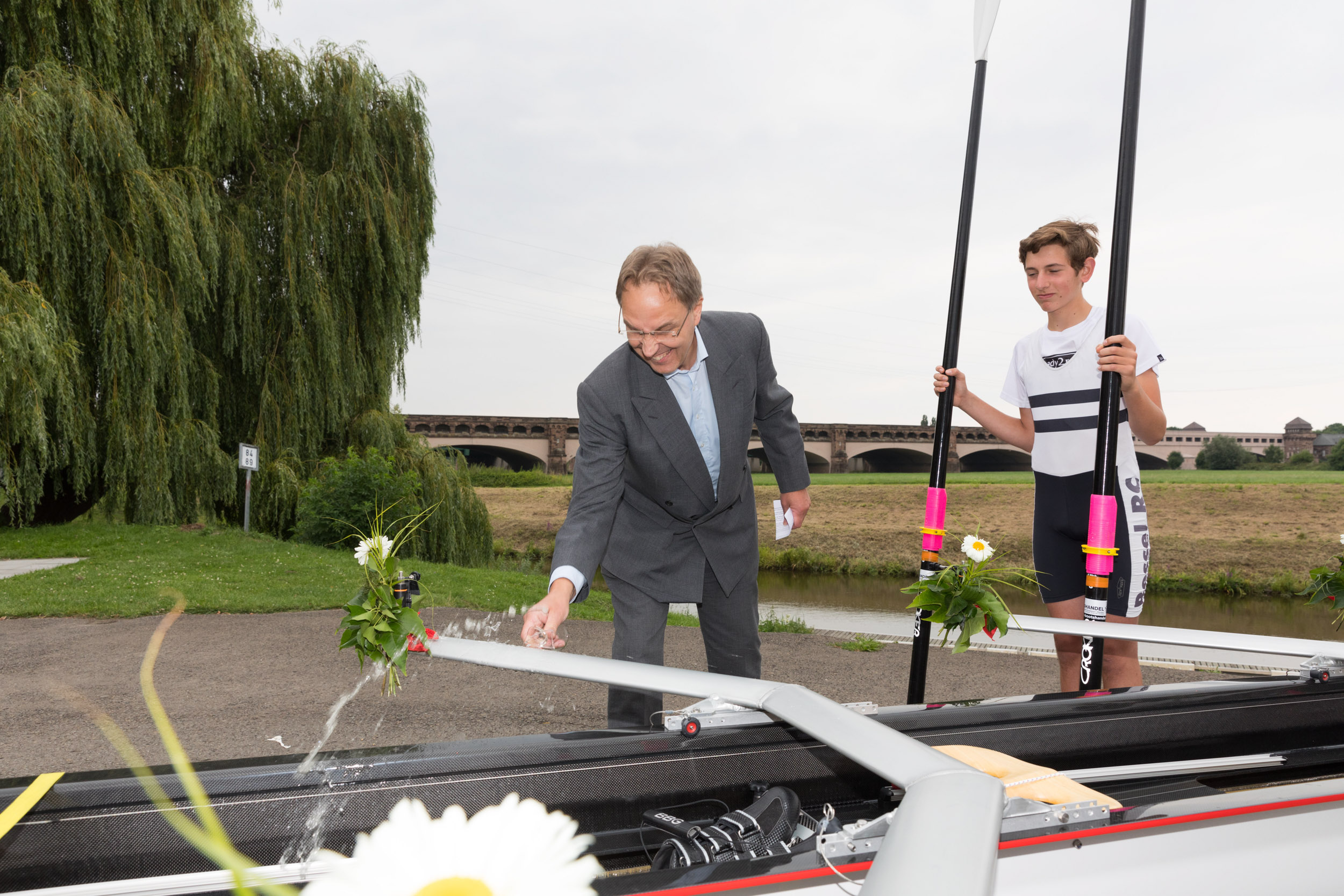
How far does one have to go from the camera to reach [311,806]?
1.57m

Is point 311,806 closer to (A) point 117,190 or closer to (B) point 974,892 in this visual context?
(B) point 974,892

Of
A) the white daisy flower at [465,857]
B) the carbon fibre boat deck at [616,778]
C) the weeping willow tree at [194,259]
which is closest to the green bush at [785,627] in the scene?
the carbon fibre boat deck at [616,778]

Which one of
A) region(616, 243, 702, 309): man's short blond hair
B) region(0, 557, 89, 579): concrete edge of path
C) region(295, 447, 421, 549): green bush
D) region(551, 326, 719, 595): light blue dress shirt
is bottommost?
region(0, 557, 89, 579): concrete edge of path

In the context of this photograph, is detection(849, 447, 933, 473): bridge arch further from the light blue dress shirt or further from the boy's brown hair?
the light blue dress shirt

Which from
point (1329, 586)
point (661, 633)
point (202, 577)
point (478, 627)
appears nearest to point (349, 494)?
point (202, 577)

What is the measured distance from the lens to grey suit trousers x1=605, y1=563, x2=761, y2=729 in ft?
8.86

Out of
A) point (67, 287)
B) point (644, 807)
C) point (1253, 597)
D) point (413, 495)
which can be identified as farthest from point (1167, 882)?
point (1253, 597)

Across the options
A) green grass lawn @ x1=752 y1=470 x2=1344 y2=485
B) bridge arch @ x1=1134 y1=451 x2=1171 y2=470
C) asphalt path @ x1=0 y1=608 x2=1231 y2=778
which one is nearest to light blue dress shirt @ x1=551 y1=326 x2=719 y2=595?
asphalt path @ x1=0 y1=608 x2=1231 y2=778

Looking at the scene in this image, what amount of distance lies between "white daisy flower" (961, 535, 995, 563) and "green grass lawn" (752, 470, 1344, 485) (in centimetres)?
2601

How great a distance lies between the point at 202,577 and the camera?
8414 mm

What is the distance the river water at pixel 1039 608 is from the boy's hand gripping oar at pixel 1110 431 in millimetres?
6231

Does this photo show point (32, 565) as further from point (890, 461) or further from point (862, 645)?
point (890, 461)

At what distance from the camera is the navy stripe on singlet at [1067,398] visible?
10.1ft

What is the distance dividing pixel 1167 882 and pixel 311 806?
138 centimetres
